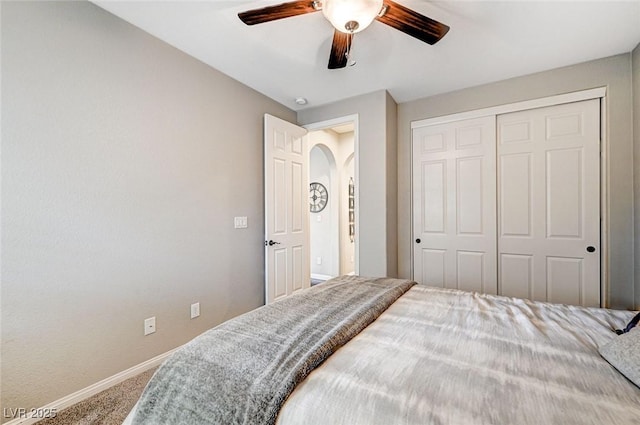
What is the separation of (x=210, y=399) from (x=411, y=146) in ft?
10.0

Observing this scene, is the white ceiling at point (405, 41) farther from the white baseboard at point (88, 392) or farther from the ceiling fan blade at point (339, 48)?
the white baseboard at point (88, 392)

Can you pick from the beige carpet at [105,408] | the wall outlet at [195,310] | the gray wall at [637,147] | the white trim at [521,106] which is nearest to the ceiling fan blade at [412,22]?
the white trim at [521,106]

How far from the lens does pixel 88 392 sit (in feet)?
5.52

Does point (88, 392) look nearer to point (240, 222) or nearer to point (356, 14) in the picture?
point (240, 222)

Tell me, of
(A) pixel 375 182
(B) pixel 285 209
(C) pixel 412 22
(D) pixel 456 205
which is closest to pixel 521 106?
(D) pixel 456 205

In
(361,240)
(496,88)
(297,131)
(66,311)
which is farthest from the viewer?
(297,131)

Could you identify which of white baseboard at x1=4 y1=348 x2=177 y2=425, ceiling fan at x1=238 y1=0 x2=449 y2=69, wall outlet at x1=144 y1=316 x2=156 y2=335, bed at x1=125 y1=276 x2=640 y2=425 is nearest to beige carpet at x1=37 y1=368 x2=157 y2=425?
white baseboard at x1=4 y1=348 x2=177 y2=425

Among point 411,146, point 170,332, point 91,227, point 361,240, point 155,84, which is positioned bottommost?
point 170,332

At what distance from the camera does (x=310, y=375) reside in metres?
0.85

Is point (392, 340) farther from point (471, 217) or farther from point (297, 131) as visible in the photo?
point (297, 131)

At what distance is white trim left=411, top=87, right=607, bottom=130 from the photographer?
2.36 meters

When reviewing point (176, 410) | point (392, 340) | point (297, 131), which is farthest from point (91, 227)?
point (297, 131)

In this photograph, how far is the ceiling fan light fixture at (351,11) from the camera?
1402 millimetres

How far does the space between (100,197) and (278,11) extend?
157cm
